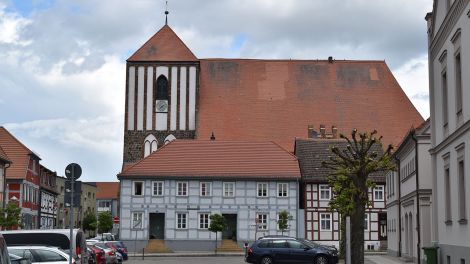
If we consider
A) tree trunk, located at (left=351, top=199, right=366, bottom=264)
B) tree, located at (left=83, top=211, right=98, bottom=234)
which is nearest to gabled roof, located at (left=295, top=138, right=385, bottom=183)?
tree trunk, located at (left=351, top=199, right=366, bottom=264)

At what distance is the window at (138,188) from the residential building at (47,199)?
59.2 ft

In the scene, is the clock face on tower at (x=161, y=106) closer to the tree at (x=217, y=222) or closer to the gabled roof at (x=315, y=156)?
the gabled roof at (x=315, y=156)

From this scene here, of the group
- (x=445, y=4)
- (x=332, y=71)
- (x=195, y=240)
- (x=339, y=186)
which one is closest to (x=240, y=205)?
(x=195, y=240)

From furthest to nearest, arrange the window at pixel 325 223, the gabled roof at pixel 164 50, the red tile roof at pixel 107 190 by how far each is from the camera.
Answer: the red tile roof at pixel 107 190
the gabled roof at pixel 164 50
the window at pixel 325 223

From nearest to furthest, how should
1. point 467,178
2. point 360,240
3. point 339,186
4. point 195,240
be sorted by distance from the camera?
point 467,178 → point 360,240 → point 339,186 → point 195,240

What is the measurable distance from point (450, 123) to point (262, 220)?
132 ft

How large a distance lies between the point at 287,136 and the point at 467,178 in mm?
51062

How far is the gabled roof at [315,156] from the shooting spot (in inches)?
2581

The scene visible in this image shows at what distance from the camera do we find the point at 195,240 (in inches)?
2500

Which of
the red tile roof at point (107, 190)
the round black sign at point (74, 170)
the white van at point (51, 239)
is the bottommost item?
the white van at point (51, 239)

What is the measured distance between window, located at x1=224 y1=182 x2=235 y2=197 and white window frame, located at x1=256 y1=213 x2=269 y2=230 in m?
2.67

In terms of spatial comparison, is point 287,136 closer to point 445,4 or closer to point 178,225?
point 178,225

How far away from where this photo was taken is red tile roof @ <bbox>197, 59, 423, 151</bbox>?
2869 inches

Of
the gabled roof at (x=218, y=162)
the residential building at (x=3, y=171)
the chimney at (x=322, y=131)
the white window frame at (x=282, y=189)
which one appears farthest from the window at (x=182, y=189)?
the chimney at (x=322, y=131)
